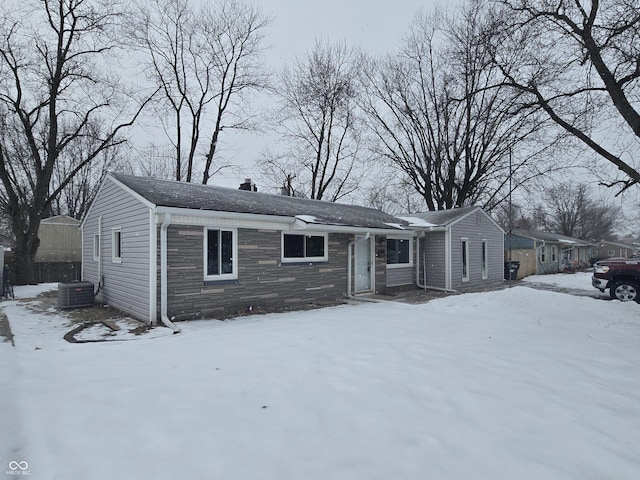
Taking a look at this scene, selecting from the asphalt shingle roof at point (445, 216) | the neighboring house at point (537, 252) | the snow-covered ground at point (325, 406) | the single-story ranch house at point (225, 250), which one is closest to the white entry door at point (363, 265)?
the single-story ranch house at point (225, 250)

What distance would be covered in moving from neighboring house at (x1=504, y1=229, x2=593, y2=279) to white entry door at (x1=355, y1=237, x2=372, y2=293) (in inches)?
408

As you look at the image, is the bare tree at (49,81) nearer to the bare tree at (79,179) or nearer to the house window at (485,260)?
the bare tree at (79,179)

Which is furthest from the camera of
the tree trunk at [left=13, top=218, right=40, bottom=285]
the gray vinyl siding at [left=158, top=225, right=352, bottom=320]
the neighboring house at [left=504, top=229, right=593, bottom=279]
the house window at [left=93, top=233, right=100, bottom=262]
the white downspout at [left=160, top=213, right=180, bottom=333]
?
the neighboring house at [left=504, top=229, right=593, bottom=279]

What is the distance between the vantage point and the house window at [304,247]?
32.7 ft

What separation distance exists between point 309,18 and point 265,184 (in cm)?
1226

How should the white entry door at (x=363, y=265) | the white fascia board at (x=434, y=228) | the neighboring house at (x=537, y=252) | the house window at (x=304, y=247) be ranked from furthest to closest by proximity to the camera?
the neighboring house at (x=537, y=252), the white fascia board at (x=434, y=228), the white entry door at (x=363, y=265), the house window at (x=304, y=247)

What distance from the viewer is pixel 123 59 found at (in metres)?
17.1

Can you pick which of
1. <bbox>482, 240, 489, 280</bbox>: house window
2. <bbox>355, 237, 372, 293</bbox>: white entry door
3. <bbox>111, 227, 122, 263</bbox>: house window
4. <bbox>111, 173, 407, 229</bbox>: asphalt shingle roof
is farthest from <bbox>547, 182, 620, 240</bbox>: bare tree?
<bbox>111, 227, 122, 263</bbox>: house window

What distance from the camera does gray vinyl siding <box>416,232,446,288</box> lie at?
556 inches

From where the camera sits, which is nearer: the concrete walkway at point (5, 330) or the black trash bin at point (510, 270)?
the concrete walkway at point (5, 330)

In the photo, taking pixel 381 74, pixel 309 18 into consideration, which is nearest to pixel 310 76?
pixel 381 74

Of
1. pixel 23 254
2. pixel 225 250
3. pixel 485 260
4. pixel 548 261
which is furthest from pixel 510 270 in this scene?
pixel 23 254

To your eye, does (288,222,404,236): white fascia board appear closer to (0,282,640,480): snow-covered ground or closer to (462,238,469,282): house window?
(462,238,469,282): house window

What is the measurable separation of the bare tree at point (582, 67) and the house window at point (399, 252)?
6.54m
